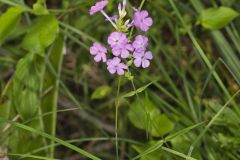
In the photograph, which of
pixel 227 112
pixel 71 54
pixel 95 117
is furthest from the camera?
pixel 71 54

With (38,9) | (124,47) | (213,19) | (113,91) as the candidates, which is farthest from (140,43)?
(113,91)

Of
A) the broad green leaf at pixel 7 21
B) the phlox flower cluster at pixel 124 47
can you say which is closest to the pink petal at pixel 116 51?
the phlox flower cluster at pixel 124 47

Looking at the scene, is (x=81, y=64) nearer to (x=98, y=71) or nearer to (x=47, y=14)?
(x=98, y=71)

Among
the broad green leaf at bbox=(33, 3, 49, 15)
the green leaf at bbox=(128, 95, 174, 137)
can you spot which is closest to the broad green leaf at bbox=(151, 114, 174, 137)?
the green leaf at bbox=(128, 95, 174, 137)

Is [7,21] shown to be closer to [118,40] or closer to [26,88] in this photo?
[26,88]

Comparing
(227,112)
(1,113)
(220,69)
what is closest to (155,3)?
(220,69)

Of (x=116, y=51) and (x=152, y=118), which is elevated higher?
(x=116, y=51)
